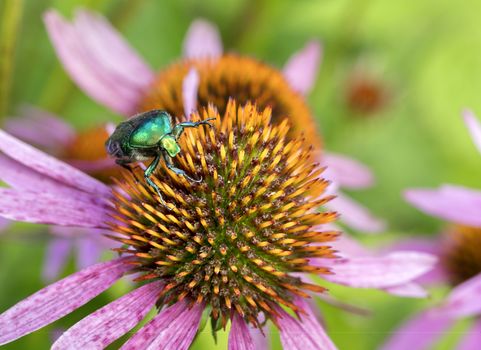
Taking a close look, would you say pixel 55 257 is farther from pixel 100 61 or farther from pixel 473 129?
pixel 473 129

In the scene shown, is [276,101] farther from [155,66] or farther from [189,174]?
[155,66]

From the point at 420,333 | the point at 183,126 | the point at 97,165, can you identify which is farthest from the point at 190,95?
the point at 420,333

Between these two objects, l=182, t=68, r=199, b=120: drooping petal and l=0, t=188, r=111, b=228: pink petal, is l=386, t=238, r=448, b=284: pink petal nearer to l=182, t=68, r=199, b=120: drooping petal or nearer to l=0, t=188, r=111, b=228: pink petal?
l=182, t=68, r=199, b=120: drooping petal

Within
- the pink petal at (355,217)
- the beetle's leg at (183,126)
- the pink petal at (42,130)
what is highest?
the pink petal at (42,130)

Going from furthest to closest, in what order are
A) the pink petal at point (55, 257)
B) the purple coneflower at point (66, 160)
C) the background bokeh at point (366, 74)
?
the background bokeh at point (366, 74)
the pink petal at point (55, 257)
the purple coneflower at point (66, 160)

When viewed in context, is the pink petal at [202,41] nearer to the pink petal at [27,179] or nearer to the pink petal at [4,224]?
the pink petal at [4,224]

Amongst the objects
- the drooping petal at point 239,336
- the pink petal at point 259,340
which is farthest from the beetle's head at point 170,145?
the pink petal at point 259,340
